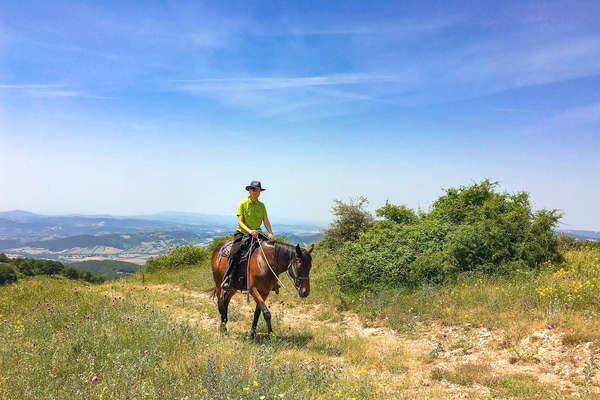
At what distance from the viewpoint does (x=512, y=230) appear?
11.2m

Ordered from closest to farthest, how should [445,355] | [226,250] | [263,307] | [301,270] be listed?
[445,355] < [301,270] < [263,307] < [226,250]

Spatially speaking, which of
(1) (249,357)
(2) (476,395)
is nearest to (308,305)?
(1) (249,357)

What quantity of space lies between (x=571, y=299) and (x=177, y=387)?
9.08 meters

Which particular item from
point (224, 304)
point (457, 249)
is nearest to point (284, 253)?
point (224, 304)

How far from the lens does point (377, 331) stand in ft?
28.8

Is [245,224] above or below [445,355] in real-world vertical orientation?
above

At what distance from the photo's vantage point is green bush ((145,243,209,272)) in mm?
22672

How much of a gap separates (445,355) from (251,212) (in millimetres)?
5627

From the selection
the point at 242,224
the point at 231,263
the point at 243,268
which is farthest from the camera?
the point at 243,268

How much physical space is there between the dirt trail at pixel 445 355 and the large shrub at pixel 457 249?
240 cm

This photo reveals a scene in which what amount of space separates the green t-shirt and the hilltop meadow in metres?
2.80

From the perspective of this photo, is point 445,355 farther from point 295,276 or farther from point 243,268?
point 243,268

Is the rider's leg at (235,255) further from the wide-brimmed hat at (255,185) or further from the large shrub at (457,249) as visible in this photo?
the large shrub at (457,249)

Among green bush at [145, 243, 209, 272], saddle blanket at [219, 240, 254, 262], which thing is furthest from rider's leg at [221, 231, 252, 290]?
green bush at [145, 243, 209, 272]
